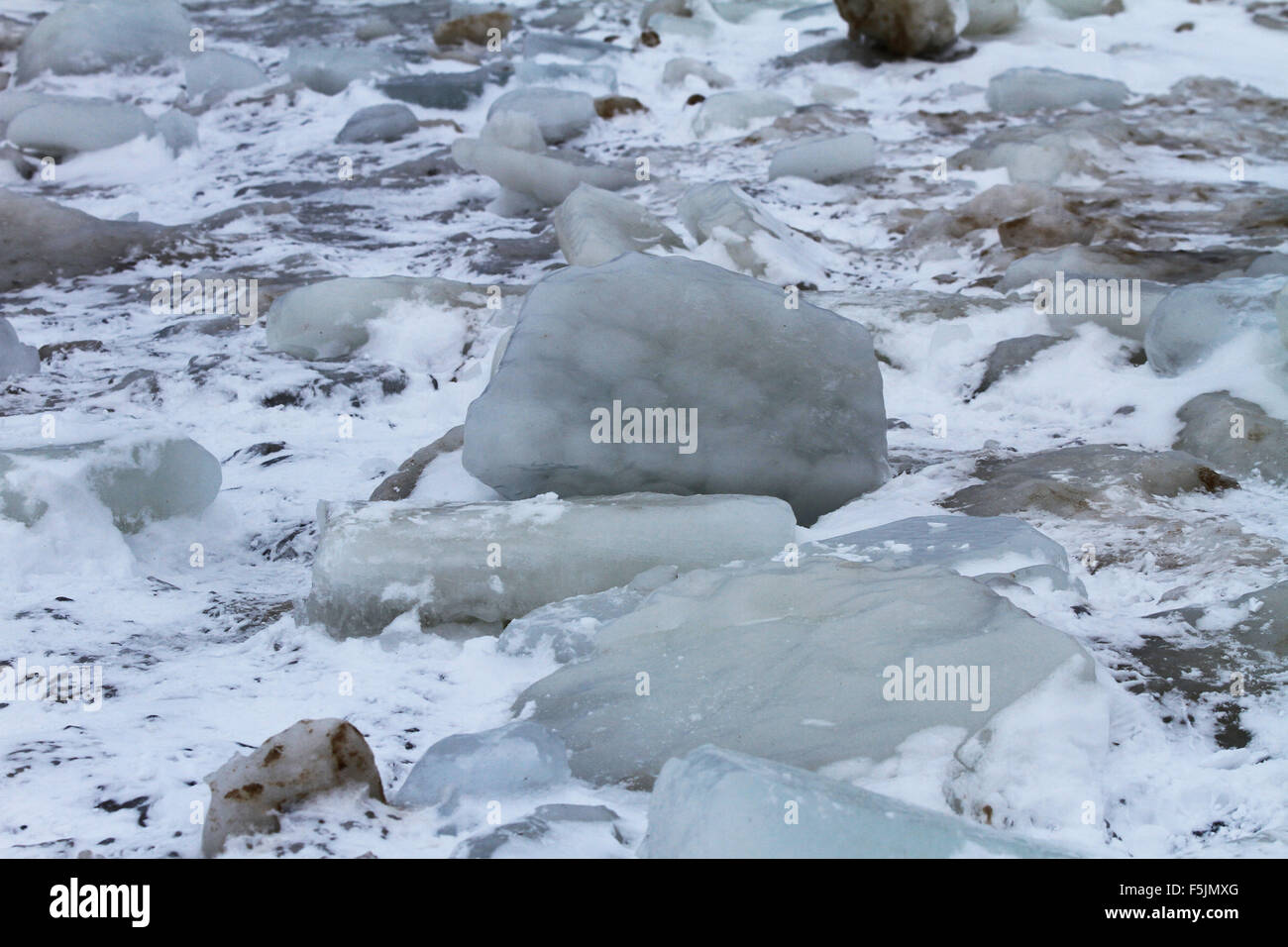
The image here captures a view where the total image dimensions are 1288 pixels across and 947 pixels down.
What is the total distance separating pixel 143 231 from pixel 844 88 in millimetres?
3886

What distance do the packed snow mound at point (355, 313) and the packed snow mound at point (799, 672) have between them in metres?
2.00

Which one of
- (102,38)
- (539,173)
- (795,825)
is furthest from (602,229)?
(102,38)

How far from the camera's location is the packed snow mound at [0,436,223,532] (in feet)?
7.82

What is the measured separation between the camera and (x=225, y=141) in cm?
657

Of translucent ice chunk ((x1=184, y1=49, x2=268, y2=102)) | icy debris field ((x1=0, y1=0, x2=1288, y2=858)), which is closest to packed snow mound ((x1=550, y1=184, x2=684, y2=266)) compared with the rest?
icy debris field ((x1=0, y1=0, x2=1288, y2=858))

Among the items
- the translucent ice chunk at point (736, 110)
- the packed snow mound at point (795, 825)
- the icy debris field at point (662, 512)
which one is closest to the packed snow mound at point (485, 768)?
the icy debris field at point (662, 512)

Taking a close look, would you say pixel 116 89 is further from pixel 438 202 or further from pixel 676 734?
pixel 676 734

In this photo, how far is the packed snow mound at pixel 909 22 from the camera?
274 inches

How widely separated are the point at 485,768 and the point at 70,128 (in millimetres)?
5625

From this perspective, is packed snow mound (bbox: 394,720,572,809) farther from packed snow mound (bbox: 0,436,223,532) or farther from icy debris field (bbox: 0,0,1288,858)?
packed snow mound (bbox: 0,436,223,532)

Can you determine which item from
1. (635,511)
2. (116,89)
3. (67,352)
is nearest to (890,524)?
(635,511)

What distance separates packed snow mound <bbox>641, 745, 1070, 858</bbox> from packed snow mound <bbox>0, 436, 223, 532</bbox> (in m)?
1.57

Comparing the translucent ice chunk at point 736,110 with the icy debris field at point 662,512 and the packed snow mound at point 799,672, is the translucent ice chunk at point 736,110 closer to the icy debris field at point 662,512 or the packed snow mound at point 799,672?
the icy debris field at point 662,512

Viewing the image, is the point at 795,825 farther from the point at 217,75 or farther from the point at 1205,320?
the point at 217,75
